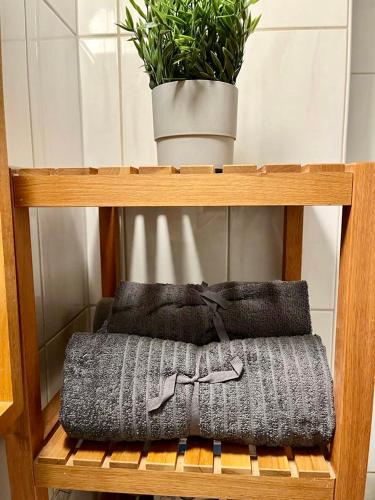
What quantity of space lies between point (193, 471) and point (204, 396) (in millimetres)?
85

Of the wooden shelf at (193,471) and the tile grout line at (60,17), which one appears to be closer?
the wooden shelf at (193,471)

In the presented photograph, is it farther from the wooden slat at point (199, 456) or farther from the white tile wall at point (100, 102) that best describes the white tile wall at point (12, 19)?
the wooden slat at point (199, 456)

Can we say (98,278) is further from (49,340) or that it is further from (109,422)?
(109,422)

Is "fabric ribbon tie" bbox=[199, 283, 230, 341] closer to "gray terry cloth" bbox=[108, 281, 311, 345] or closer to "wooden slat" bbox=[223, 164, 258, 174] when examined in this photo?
"gray terry cloth" bbox=[108, 281, 311, 345]

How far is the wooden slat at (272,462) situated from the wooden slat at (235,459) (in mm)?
16

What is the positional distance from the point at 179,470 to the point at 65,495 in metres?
0.38

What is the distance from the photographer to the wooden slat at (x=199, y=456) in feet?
1.43

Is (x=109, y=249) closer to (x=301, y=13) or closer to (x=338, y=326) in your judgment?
(x=338, y=326)

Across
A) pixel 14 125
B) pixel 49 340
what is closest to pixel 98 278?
pixel 49 340

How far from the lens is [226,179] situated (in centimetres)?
40

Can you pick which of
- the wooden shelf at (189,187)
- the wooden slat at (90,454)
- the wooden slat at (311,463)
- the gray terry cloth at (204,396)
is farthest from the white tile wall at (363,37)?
the wooden slat at (90,454)

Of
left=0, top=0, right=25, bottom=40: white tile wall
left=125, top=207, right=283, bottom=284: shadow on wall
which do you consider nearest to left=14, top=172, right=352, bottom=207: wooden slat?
left=0, top=0, right=25, bottom=40: white tile wall

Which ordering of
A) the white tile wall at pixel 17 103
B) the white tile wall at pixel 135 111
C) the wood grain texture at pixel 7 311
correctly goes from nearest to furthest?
the wood grain texture at pixel 7 311
the white tile wall at pixel 17 103
the white tile wall at pixel 135 111

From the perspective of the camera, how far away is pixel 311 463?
44cm
